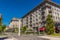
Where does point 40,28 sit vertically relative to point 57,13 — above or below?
below

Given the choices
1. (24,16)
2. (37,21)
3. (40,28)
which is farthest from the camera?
(24,16)

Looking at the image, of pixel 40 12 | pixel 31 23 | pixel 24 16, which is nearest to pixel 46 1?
pixel 40 12

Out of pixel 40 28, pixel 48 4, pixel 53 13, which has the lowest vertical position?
pixel 40 28

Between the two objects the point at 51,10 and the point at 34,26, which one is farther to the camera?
the point at 34,26

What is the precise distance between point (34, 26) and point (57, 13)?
14300mm

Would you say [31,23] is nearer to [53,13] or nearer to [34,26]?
[34,26]

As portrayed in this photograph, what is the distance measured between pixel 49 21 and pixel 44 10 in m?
24.9

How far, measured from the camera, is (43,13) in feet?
245

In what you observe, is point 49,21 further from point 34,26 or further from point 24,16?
point 24,16

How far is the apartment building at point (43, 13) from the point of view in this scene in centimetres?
7362

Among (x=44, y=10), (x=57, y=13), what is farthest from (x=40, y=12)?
(x=57, y=13)

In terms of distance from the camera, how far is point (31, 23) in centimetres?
8506

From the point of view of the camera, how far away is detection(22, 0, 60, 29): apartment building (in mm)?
73625

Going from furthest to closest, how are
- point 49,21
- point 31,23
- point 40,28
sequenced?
point 31,23 → point 40,28 → point 49,21
